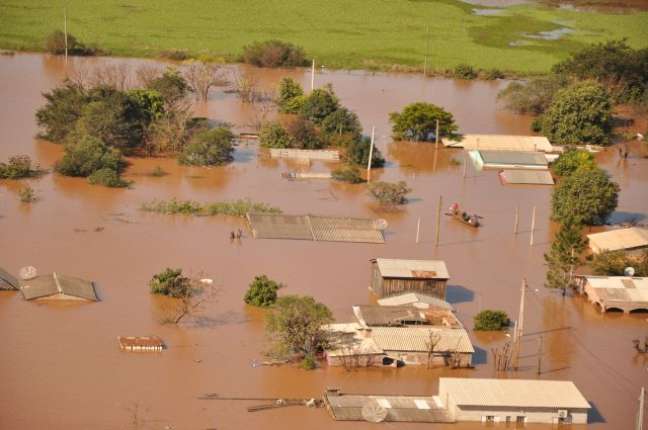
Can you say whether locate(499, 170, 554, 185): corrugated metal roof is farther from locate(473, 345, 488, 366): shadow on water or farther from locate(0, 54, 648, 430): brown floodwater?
locate(473, 345, 488, 366): shadow on water

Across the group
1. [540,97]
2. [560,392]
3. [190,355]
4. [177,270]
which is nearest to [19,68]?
[540,97]

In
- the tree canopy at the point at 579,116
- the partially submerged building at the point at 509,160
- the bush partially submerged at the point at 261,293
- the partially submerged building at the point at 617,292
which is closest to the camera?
the bush partially submerged at the point at 261,293

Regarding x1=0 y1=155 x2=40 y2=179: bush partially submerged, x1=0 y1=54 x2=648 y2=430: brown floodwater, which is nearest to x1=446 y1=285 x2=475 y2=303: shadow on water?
x1=0 y1=54 x2=648 y2=430: brown floodwater

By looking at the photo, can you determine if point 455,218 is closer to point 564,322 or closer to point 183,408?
point 564,322

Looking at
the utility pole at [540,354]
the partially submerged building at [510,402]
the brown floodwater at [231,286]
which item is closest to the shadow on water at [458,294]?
the brown floodwater at [231,286]

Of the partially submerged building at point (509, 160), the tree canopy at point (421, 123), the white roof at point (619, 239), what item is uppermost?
the tree canopy at point (421, 123)

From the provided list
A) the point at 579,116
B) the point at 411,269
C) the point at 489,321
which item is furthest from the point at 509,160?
the point at 489,321

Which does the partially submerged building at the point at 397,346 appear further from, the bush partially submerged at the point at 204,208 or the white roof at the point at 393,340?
the bush partially submerged at the point at 204,208
